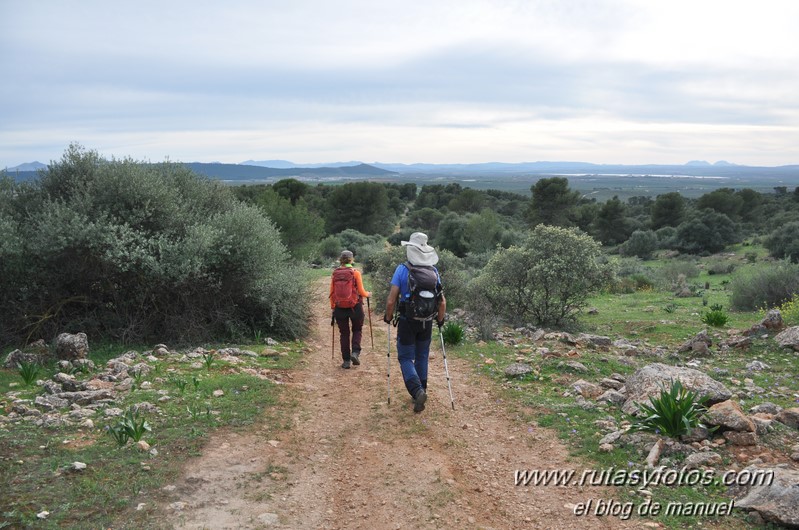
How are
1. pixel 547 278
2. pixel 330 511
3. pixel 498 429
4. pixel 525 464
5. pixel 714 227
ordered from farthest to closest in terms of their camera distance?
1. pixel 714 227
2. pixel 547 278
3. pixel 498 429
4. pixel 525 464
5. pixel 330 511

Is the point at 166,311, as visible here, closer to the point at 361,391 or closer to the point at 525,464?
the point at 361,391

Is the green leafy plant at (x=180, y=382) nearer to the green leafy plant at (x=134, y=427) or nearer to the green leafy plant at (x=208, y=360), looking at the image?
the green leafy plant at (x=208, y=360)

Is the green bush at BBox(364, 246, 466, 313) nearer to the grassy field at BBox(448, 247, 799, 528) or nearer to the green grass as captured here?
the grassy field at BBox(448, 247, 799, 528)

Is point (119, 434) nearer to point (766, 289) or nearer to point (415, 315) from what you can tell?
point (415, 315)

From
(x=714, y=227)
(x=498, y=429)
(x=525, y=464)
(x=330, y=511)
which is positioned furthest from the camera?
(x=714, y=227)

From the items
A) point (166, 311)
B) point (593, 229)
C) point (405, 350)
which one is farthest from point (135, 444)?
point (593, 229)

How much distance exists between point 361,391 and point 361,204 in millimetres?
43165

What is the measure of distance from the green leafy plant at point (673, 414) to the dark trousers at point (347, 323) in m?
4.92

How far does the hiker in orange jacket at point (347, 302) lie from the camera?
9.38m

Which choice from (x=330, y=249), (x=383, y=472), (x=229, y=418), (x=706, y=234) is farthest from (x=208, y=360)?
(x=706, y=234)

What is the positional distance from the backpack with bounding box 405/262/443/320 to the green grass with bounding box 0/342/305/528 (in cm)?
206

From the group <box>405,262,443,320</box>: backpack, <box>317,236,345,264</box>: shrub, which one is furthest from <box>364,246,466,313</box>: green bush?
<box>317,236,345,264</box>: shrub

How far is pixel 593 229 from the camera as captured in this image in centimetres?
5138

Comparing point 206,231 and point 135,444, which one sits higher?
point 206,231
